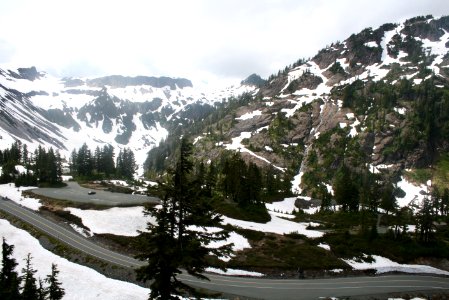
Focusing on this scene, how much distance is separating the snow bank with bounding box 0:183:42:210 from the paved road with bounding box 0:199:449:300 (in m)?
17.9

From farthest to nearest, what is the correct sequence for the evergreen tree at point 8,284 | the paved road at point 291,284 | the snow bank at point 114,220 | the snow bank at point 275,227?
the snow bank at point 275,227 → the snow bank at point 114,220 → the paved road at point 291,284 → the evergreen tree at point 8,284

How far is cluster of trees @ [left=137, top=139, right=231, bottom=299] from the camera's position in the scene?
1541 cm

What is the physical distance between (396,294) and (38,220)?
59233 millimetres

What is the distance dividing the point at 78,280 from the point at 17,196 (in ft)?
165

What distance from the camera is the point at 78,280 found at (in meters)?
40.9

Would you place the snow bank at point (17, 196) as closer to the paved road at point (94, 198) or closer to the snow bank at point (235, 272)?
the paved road at point (94, 198)

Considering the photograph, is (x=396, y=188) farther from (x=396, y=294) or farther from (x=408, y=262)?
(x=396, y=294)

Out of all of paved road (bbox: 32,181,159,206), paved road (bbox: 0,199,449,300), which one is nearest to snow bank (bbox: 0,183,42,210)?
paved road (bbox: 32,181,159,206)

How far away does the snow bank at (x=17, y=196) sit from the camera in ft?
236

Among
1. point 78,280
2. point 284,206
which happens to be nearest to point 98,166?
point 284,206

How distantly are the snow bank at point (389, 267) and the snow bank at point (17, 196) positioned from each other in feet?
203

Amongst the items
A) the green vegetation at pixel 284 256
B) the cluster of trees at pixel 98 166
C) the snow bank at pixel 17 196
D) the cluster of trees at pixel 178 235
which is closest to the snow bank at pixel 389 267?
the green vegetation at pixel 284 256

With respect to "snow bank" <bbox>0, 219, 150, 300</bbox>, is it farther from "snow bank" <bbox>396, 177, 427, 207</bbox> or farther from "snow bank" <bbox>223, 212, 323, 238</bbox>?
"snow bank" <bbox>396, 177, 427, 207</bbox>

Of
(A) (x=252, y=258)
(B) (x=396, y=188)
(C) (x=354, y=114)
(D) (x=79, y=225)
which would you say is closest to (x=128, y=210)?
(D) (x=79, y=225)
